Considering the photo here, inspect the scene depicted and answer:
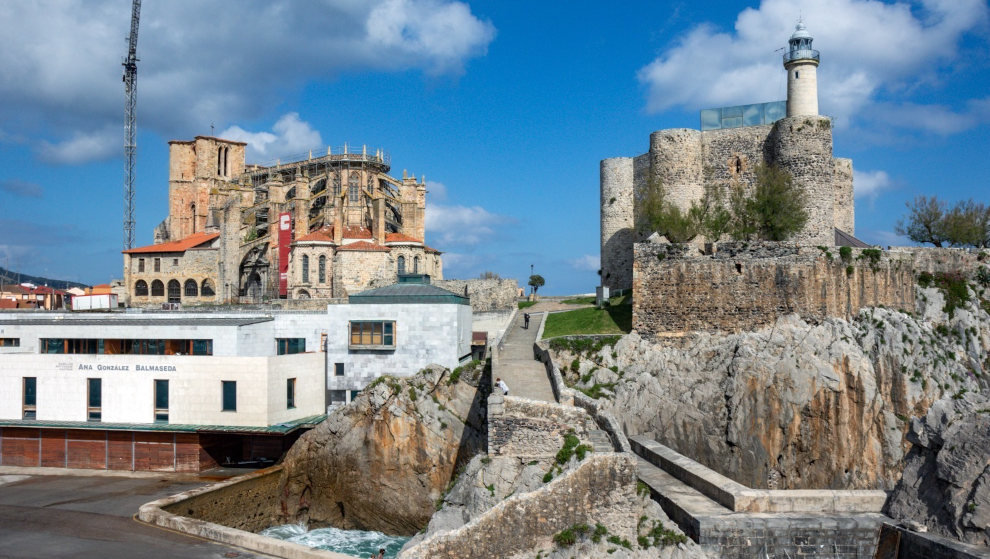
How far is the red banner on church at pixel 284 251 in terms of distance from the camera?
50419 mm

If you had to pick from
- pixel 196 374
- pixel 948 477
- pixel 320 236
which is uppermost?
pixel 320 236

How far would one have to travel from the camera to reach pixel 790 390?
1152 inches

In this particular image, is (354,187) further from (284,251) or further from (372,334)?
(372,334)

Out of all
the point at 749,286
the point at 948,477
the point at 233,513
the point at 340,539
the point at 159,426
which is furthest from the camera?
the point at 749,286

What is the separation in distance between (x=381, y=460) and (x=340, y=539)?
3.27 metres

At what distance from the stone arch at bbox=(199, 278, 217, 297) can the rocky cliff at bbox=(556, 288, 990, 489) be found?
1269 inches

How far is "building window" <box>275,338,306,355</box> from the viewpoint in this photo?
35.2 metres

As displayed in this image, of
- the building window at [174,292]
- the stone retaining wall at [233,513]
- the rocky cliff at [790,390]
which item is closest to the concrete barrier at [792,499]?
the stone retaining wall at [233,513]

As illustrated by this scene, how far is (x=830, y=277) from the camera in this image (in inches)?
1277

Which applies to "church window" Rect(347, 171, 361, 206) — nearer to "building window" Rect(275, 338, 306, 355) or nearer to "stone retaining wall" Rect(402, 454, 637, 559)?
"building window" Rect(275, 338, 306, 355)

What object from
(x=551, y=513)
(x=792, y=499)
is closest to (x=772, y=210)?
(x=792, y=499)

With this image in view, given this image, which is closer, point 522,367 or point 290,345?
point 522,367

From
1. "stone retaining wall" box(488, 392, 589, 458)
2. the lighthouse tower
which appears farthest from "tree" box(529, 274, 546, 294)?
"stone retaining wall" box(488, 392, 589, 458)

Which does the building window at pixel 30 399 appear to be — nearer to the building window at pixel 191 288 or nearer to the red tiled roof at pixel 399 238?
the building window at pixel 191 288
